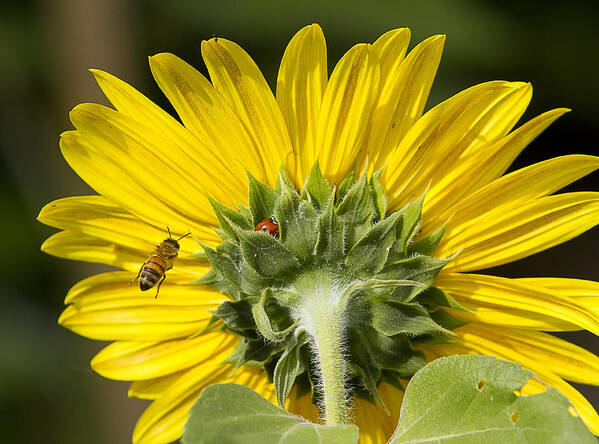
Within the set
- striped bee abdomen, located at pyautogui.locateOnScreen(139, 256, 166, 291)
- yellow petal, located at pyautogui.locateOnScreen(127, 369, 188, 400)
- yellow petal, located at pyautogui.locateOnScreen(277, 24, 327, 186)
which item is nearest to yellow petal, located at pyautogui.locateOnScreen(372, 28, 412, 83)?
yellow petal, located at pyautogui.locateOnScreen(277, 24, 327, 186)

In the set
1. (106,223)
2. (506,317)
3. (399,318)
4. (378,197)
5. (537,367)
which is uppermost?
(106,223)

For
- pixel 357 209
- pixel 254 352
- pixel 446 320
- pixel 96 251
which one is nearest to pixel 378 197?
pixel 357 209

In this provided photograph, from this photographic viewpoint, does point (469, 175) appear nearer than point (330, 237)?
No

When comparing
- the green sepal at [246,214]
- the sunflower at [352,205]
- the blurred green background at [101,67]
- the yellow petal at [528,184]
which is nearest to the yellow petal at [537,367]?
the sunflower at [352,205]

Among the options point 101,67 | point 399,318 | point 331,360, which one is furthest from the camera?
point 101,67

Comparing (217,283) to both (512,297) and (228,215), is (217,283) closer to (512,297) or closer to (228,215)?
(228,215)
